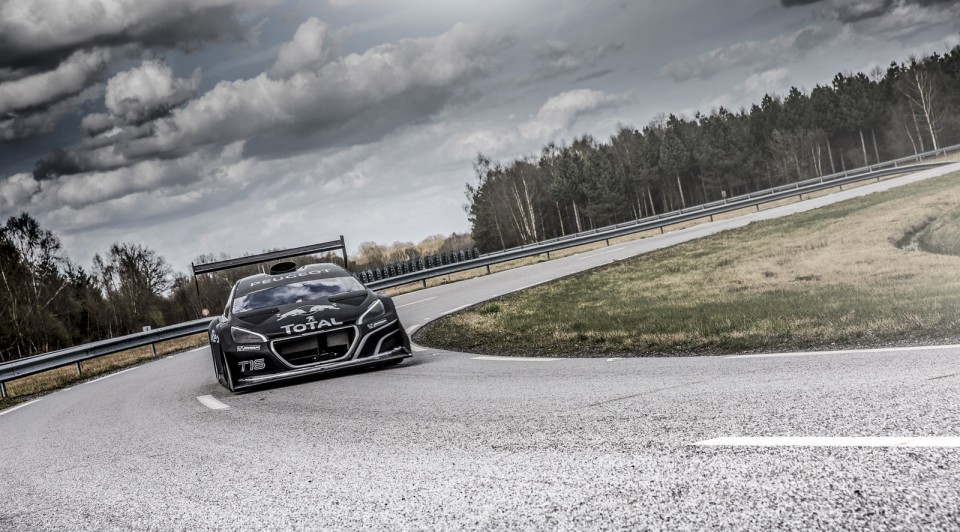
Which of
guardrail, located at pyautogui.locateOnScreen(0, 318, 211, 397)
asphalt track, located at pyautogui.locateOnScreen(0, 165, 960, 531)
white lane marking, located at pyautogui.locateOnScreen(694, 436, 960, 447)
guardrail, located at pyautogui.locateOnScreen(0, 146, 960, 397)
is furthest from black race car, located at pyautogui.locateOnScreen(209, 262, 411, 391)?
guardrail, located at pyautogui.locateOnScreen(0, 146, 960, 397)

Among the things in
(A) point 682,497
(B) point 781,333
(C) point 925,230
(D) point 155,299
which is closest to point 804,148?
(D) point 155,299

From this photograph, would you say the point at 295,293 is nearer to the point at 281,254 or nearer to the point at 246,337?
the point at 246,337

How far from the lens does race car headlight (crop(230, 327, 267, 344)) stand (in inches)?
355

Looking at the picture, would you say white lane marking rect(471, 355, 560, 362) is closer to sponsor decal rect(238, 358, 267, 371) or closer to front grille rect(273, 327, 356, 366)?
front grille rect(273, 327, 356, 366)

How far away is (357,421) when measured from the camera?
6301mm

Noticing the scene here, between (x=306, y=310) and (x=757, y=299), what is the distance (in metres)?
7.15

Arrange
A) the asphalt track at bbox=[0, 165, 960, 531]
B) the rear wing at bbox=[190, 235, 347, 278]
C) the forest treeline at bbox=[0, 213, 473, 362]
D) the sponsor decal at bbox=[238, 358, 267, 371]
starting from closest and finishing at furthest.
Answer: the asphalt track at bbox=[0, 165, 960, 531], the sponsor decal at bbox=[238, 358, 267, 371], the rear wing at bbox=[190, 235, 347, 278], the forest treeline at bbox=[0, 213, 473, 362]

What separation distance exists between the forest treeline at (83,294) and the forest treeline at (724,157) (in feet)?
53.6

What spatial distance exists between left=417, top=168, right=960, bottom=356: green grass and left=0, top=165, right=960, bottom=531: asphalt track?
1629 millimetres

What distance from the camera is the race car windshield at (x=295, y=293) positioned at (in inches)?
390

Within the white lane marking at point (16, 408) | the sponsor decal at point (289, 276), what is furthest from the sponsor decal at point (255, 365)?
the white lane marking at point (16, 408)

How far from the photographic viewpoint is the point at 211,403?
8.80 m

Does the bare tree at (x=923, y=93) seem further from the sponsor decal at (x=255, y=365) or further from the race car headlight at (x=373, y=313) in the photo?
the sponsor decal at (x=255, y=365)

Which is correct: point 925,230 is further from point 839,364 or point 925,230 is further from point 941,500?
point 941,500
